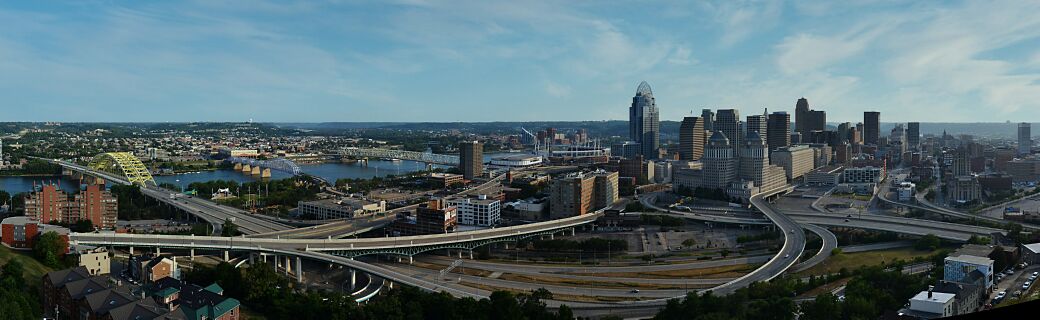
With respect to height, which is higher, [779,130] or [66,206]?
[779,130]

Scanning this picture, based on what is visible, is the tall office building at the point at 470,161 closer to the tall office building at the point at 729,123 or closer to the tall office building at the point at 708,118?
the tall office building at the point at 729,123

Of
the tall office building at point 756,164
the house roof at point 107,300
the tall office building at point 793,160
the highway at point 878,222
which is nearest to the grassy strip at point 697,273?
the highway at point 878,222

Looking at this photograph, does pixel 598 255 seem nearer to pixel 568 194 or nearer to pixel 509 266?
pixel 509 266

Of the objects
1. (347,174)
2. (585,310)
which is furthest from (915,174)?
(347,174)

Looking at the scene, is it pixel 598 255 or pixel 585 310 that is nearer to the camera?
pixel 585 310

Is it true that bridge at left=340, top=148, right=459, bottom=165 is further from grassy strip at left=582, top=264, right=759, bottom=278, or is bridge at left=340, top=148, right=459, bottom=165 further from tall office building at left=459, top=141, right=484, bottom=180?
grassy strip at left=582, top=264, right=759, bottom=278

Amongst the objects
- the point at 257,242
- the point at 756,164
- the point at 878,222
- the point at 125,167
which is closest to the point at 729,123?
the point at 756,164

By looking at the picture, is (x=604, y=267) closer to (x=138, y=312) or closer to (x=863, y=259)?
(x=863, y=259)
